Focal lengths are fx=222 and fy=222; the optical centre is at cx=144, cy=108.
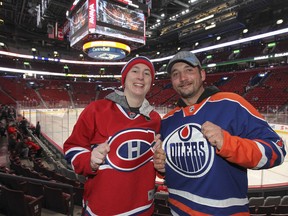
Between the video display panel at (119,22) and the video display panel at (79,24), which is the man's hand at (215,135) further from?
the video display panel at (79,24)

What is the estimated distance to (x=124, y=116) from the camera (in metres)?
1.90

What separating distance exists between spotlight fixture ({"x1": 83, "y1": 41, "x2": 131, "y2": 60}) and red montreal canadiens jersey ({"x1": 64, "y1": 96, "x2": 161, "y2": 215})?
54.9ft

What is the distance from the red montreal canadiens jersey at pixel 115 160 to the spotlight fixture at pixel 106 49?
16726 mm

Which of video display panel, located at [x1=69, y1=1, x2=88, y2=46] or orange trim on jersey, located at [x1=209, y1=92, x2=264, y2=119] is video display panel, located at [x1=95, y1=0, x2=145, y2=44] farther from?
orange trim on jersey, located at [x1=209, y1=92, x2=264, y2=119]

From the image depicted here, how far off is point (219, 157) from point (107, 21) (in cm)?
1484

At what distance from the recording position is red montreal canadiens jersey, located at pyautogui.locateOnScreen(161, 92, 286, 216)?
1496 millimetres

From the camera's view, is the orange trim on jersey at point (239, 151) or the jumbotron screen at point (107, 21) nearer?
the orange trim on jersey at point (239, 151)

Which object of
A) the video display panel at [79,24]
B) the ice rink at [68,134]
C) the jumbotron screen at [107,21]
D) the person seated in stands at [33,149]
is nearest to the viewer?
the ice rink at [68,134]

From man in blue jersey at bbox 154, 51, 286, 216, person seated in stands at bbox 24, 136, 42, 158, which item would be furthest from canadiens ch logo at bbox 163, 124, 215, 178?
person seated in stands at bbox 24, 136, 42, 158

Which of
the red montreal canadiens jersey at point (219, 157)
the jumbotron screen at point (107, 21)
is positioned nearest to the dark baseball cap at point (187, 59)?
the red montreal canadiens jersey at point (219, 157)

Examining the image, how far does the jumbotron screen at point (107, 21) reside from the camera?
14.2 metres

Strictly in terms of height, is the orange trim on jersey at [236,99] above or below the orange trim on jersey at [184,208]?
above

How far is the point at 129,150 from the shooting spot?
181cm

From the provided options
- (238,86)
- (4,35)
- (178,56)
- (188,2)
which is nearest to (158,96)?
(238,86)
